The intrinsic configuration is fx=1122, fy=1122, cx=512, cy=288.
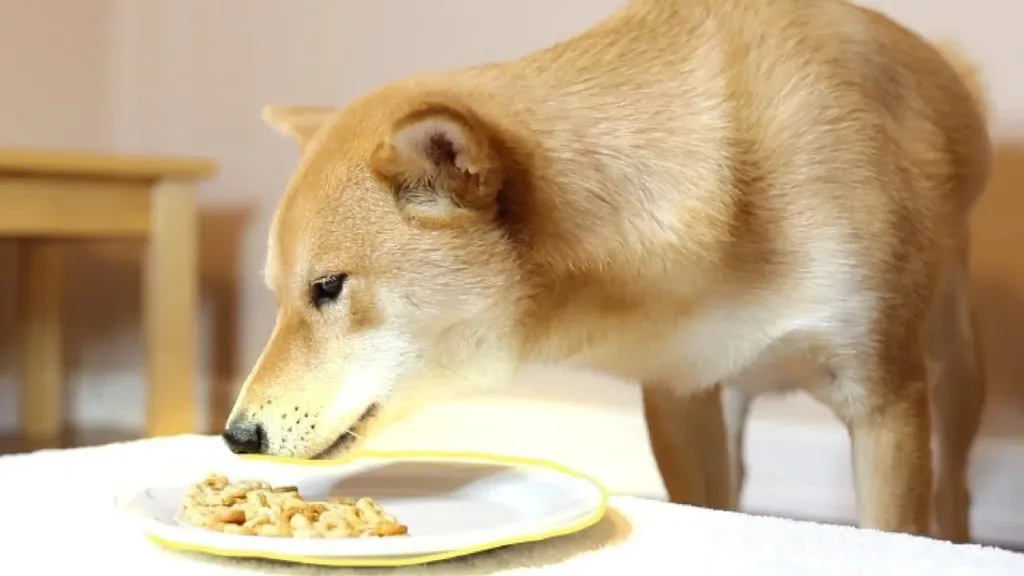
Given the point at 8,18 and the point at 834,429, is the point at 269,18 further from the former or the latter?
the point at 834,429

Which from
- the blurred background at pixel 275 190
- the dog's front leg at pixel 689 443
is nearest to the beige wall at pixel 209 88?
the blurred background at pixel 275 190

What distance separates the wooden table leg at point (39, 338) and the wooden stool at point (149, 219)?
345 millimetres

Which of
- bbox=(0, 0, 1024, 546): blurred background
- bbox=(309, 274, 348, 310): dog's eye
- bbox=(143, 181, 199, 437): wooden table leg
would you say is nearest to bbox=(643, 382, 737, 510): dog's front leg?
bbox=(0, 0, 1024, 546): blurred background

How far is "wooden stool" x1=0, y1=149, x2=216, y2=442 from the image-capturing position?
167cm

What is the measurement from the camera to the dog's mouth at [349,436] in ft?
3.16

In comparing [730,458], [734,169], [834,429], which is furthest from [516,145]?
[834,429]

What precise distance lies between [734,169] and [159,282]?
1.12m

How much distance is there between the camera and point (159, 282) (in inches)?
72.5

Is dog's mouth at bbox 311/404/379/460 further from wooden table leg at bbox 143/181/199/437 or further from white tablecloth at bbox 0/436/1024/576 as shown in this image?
wooden table leg at bbox 143/181/199/437

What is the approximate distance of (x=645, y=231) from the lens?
104 centimetres

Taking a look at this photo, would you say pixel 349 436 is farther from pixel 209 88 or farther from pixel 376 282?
pixel 209 88

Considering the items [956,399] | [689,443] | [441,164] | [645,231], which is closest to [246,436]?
[441,164]

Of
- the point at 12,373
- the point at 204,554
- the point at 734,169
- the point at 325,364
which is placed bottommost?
the point at 12,373

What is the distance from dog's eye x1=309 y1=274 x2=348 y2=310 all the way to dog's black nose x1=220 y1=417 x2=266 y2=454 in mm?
116
